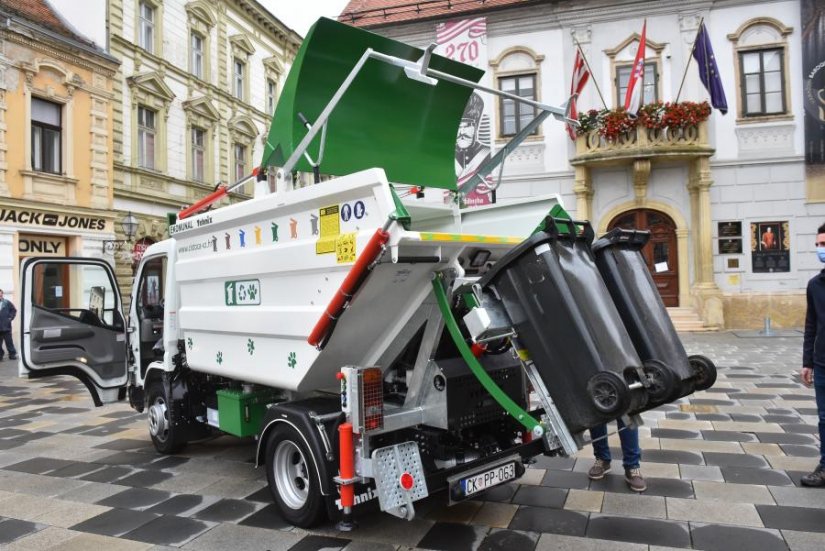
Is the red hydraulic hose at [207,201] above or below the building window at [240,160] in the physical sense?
below

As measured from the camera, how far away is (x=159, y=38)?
2061 cm

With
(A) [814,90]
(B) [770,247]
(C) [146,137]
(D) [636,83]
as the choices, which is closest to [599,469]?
(D) [636,83]

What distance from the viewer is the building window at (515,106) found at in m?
17.2

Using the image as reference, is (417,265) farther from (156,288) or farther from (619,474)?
(156,288)

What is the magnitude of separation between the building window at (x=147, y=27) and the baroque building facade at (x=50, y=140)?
2.22 meters

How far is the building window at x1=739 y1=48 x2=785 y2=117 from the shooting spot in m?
16.0

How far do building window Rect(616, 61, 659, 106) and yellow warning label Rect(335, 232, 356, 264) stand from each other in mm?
14829

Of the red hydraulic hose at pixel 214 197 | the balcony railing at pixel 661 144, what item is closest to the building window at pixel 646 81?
the balcony railing at pixel 661 144

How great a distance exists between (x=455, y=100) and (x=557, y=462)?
3.23 meters

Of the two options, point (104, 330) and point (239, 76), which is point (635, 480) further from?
point (239, 76)

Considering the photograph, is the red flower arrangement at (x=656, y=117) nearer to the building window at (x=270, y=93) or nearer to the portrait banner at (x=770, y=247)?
the portrait banner at (x=770, y=247)

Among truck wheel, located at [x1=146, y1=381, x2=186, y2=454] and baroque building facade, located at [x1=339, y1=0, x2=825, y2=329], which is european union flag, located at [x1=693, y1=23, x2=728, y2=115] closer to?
baroque building facade, located at [x1=339, y1=0, x2=825, y2=329]

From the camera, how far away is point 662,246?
16672 millimetres

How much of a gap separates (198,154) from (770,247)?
18.8 metres
